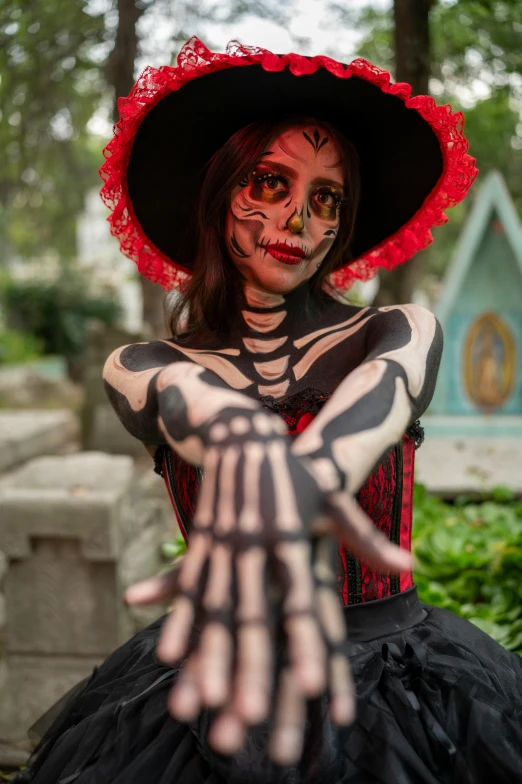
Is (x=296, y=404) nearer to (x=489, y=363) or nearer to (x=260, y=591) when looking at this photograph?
(x=260, y=591)

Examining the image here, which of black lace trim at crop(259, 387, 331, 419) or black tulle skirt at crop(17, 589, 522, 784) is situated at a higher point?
black lace trim at crop(259, 387, 331, 419)

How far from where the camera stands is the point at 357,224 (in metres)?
1.99

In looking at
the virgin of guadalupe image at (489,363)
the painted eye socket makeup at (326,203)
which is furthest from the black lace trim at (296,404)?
the virgin of guadalupe image at (489,363)

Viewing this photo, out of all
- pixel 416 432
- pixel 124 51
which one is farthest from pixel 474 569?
pixel 124 51

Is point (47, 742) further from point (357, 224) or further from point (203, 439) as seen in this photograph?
point (357, 224)

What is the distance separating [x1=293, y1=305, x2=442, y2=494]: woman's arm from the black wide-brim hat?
19.9 inches

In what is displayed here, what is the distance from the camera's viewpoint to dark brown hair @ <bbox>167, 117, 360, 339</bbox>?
1643mm

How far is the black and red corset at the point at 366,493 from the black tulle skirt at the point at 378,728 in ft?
0.13

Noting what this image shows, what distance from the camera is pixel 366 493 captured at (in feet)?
5.12

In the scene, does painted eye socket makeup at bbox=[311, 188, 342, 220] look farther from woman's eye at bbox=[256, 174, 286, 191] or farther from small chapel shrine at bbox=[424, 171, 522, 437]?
small chapel shrine at bbox=[424, 171, 522, 437]

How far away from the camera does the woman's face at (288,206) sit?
1596mm

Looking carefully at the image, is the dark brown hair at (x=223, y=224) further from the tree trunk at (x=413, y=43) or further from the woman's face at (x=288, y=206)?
the tree trunk at (x=413, y=43)

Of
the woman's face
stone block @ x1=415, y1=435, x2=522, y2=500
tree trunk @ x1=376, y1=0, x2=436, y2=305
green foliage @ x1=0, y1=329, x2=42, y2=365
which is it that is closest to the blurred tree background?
tree trunk @ x1=376, y1=0, x2=436, y2=305

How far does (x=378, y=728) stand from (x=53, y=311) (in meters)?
14.2
